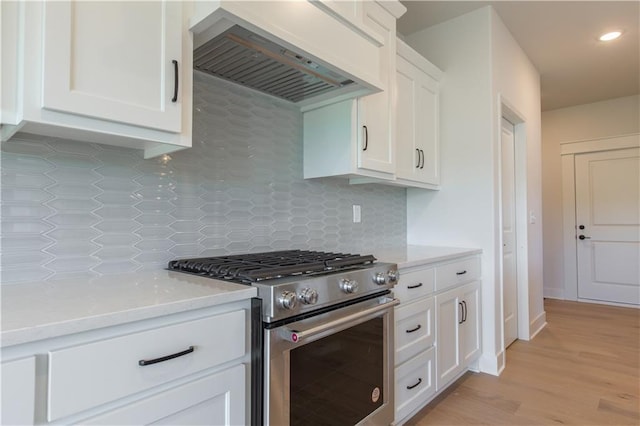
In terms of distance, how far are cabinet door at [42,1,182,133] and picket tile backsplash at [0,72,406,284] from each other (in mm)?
375

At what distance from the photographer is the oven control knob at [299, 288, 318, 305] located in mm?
1243

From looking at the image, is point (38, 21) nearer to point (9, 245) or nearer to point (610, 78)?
point (9, 245)

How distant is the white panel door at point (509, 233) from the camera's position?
3.30m

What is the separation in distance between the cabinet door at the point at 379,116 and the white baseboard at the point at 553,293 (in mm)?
4409

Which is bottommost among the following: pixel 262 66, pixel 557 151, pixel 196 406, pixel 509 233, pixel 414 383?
pixel 414 383

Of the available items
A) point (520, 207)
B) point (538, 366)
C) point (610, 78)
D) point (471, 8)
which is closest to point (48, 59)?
point (471, 8)

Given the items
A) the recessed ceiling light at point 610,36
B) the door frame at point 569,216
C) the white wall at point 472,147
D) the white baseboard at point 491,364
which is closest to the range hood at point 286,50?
the white wall at point 472,147

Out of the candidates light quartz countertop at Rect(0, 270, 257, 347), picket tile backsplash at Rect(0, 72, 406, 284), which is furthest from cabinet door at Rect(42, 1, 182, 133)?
light quartz countertop at Rect(0, 270, 257, 347)

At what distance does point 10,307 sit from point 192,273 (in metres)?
0.59

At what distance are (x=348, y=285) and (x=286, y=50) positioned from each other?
980 mm

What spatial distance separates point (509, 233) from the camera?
3.43 m

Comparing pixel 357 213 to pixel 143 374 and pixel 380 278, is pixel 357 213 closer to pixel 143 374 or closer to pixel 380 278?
pixel 380 278

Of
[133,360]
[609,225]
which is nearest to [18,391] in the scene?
[133,360]

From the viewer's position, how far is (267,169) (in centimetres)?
200
